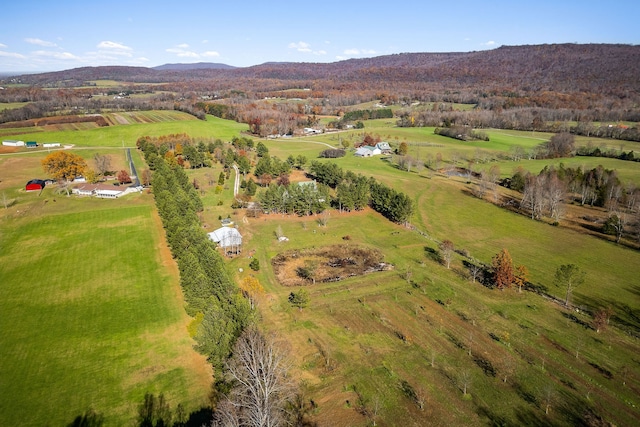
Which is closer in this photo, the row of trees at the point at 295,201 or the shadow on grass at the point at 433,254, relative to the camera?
the shadow on grass at the point at 433,254

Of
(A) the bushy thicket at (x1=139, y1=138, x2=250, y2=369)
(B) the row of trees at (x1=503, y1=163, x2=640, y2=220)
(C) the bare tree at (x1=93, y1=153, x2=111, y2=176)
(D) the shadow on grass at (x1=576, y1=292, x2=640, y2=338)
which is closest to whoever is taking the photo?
(A) the bushy thicket at (x1=139, y1=138, x2=250, y2=369)

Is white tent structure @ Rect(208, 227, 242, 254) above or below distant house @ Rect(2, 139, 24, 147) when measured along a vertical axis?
below

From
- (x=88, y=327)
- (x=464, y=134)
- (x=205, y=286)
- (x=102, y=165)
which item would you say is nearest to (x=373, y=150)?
(x=464, y=134)

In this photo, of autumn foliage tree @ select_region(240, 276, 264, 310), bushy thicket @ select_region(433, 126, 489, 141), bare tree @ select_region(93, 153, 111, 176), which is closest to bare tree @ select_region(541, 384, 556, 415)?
autumn foliage tree @ select_region(240, 276, 264, 310)

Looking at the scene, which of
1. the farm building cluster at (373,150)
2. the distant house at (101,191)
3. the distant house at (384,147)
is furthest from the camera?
the distant house at (384,147)

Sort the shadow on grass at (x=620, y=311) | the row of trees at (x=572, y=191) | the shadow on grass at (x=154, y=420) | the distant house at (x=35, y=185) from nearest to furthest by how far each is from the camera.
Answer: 1. the shadow on grass at (x=154, y=420)
2. the shadow on grass at (x=620, y=311)
3. the row of trees at (x=572, y=191)
4. the distant house at (x=35, y=185)

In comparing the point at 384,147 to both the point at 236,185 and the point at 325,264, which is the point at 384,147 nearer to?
the point at 236,185

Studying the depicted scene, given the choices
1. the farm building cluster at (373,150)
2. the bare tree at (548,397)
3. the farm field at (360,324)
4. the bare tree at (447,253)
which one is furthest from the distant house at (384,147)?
the bare tree at (548,397)

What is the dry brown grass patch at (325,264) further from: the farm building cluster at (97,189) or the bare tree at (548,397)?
Answer: the farm building cluster at (97,189)

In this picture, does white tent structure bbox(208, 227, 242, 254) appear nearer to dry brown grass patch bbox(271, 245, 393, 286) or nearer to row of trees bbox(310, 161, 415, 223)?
dry brown grass patch bbox(271, 245, 393, 286)
